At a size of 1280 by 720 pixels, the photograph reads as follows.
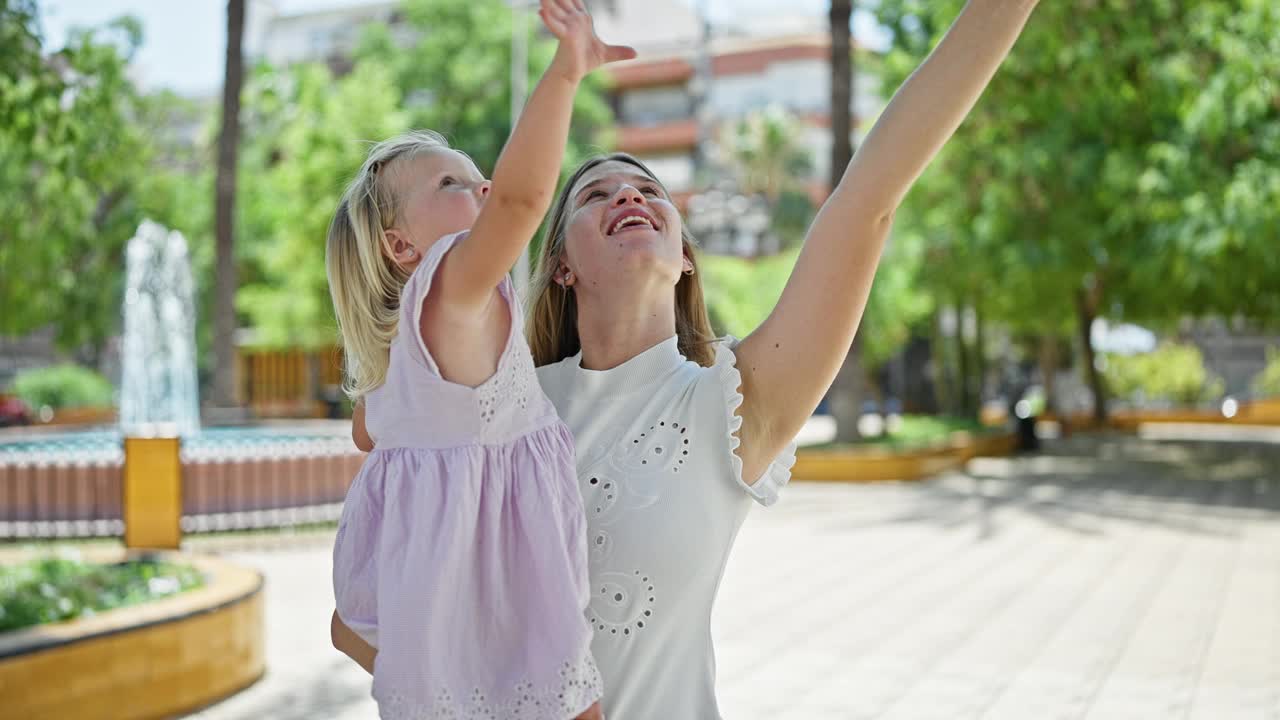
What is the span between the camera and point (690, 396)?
1789 mm

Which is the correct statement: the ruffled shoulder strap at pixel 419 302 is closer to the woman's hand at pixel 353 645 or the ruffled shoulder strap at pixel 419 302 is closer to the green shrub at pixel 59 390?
the woman's hand at pixel 353 645

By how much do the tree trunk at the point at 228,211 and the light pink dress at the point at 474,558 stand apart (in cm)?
1685

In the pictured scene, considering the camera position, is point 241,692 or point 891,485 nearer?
point 241,692

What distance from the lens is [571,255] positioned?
1935 millimetres

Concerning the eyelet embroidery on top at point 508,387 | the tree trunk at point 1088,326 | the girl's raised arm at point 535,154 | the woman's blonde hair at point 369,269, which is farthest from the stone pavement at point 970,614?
the tree trunk at point 1088,326

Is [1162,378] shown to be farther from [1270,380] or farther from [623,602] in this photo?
[623,602]

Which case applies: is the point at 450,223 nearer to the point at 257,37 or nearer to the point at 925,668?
the point at 925,668

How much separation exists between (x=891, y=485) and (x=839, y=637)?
10219 millimetres

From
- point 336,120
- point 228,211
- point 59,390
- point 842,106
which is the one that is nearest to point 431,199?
point 842,106

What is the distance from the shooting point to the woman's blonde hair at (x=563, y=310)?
2.04 meters

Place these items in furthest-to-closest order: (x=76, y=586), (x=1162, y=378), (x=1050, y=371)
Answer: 1. (x=1162, y=378)
2. (x=1050, y=371)
3. (x=76, y=586)

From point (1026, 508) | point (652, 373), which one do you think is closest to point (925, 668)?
point (652, 373)

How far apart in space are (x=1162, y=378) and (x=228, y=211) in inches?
1120

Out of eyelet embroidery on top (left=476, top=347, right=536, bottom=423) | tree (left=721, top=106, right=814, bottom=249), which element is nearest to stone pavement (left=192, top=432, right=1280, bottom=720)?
eyelet embroidery on top (left=476, top=347, right=536, bottom=423)
